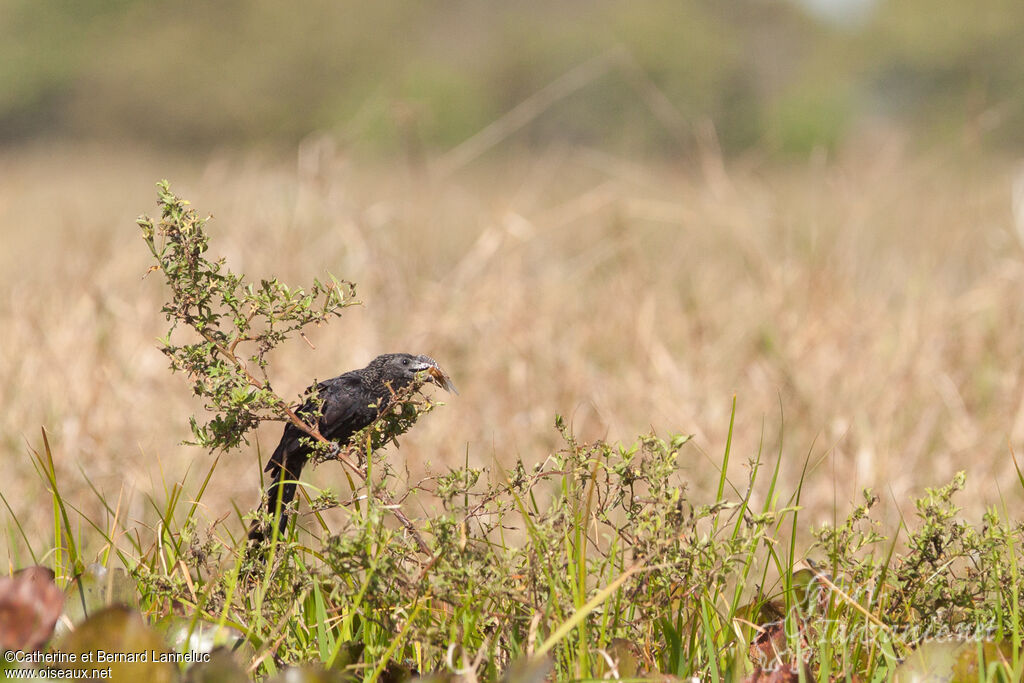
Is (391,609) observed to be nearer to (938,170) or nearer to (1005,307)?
(1005,307)

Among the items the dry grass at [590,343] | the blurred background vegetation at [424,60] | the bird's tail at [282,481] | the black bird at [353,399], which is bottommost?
the bird's tail at [282,481]

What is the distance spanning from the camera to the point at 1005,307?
576 centimetres

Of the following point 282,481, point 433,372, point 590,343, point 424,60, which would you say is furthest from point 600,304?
point 424,60

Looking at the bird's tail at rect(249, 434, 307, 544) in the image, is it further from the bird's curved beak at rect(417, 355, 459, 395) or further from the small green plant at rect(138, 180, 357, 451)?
the bird's curved beak at rect(417, 355, 459, 395)

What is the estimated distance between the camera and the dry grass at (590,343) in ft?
16.1

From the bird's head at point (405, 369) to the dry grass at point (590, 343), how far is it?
76.3 inches

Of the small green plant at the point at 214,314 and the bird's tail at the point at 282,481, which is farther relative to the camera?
the bird's tail at the point at 282,481

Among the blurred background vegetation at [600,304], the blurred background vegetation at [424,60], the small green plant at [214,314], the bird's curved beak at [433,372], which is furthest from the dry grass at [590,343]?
the blurred background vegetation at [424,60]

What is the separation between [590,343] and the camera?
6.09 metres

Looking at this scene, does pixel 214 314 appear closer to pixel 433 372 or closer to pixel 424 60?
pixel 433 372

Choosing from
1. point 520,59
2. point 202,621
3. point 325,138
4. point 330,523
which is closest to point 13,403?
point 330,523

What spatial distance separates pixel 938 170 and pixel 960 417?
8.88ft

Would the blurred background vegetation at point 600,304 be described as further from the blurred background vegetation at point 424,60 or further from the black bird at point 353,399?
the blurred background vegetation at point 424,60

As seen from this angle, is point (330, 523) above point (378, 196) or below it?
below
